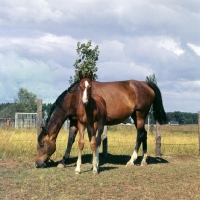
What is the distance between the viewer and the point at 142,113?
11961 millimetres

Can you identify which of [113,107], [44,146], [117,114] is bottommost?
[44,146]

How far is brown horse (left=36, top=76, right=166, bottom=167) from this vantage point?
10625mm

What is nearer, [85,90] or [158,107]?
[85,90]

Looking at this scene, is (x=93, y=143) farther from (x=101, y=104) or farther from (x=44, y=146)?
(x=44, y=146)

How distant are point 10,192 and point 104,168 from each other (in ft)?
12.6

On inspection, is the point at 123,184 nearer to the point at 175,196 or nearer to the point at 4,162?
the point at 175,196

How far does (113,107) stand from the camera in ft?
37.7

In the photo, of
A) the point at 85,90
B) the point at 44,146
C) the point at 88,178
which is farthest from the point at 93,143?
the point at 44,146

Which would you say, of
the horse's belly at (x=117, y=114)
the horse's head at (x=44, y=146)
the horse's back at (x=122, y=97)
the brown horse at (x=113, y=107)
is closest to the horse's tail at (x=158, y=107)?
the brown horse at (x=113, y=107)

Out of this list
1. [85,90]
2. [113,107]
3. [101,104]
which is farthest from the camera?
[113,107]

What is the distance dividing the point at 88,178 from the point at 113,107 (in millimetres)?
3243

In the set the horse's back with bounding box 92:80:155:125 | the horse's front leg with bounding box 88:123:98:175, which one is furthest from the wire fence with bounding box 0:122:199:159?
the horse's front leg with bounding box 88:123:98:175

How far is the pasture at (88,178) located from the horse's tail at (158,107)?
54.3 inches

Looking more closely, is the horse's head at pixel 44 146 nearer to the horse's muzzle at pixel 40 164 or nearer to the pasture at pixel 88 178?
the horse's muzzle at pixel 40 164
